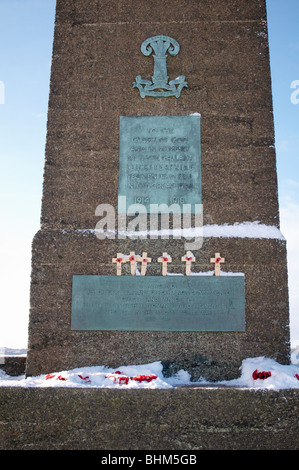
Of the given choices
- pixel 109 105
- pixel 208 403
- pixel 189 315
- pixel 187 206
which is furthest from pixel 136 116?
pixel 208 403

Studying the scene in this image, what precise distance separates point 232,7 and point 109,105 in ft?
5.92

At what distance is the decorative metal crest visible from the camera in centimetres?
471

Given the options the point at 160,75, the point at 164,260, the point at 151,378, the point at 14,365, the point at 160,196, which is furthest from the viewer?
the point at 14,365

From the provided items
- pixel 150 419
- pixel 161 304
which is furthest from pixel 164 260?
pixel 150 419

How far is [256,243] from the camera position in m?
4.37

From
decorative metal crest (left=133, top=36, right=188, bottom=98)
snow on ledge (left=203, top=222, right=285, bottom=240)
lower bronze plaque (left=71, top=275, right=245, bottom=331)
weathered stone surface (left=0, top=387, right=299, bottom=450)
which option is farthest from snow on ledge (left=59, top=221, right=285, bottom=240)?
weathered stone surface (left=0, top=387, right=299, bottom=450)

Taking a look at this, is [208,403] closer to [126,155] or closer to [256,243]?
[256,243]

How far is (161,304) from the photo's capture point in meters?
4.23

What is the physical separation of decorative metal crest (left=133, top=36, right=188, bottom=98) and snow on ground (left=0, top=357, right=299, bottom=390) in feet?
9.35

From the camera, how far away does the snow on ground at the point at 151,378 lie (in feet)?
11.1

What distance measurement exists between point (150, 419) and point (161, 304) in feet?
4.07

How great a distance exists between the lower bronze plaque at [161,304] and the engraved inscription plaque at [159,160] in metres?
0.76

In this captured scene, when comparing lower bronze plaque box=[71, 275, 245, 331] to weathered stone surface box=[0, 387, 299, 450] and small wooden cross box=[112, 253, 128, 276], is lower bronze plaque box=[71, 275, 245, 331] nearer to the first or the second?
small wooden cross box=[112, 253, 128, 276]

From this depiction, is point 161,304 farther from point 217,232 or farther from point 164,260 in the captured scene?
point 217,232
